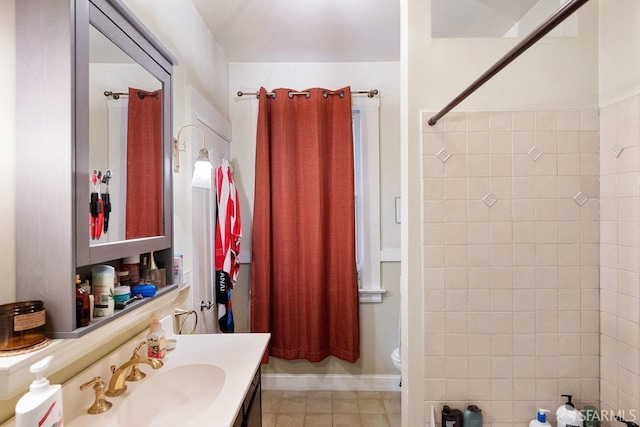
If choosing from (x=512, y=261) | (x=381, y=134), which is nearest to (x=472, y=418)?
(x=512, y=261)

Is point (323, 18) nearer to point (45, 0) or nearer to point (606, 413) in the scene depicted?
point (45, 0)

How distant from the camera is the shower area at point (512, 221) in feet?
4.73

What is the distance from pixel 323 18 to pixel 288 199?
1.26m

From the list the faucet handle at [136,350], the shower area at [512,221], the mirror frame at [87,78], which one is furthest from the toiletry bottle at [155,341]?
the shower area at [512,221]

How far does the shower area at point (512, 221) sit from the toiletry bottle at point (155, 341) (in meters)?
1.07

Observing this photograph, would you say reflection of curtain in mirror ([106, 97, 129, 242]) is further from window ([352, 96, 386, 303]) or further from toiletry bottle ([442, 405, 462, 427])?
window ([352, 96, 386, 303])

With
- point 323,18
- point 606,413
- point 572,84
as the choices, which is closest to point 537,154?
point 572,84

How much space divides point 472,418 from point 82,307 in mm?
1517

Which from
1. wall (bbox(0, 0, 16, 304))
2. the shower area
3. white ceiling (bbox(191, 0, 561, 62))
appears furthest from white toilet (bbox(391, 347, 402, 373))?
white ceiling (bbox(191, 0, 561, 62))

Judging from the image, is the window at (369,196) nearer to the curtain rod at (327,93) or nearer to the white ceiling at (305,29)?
the curtain rod at (327,93)

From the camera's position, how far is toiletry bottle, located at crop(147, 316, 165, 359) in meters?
1.29

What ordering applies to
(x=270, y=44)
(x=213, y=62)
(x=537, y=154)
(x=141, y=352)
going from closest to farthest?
(x=141, y=352) < (x=537, y=154) < (x=213, y=62) < (x=270, y=44)

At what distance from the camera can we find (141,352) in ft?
4.31

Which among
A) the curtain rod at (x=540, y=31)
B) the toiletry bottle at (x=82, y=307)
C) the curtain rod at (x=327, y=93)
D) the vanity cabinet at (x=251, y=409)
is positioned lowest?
the vanity cabinet at (x=251, y=409)
